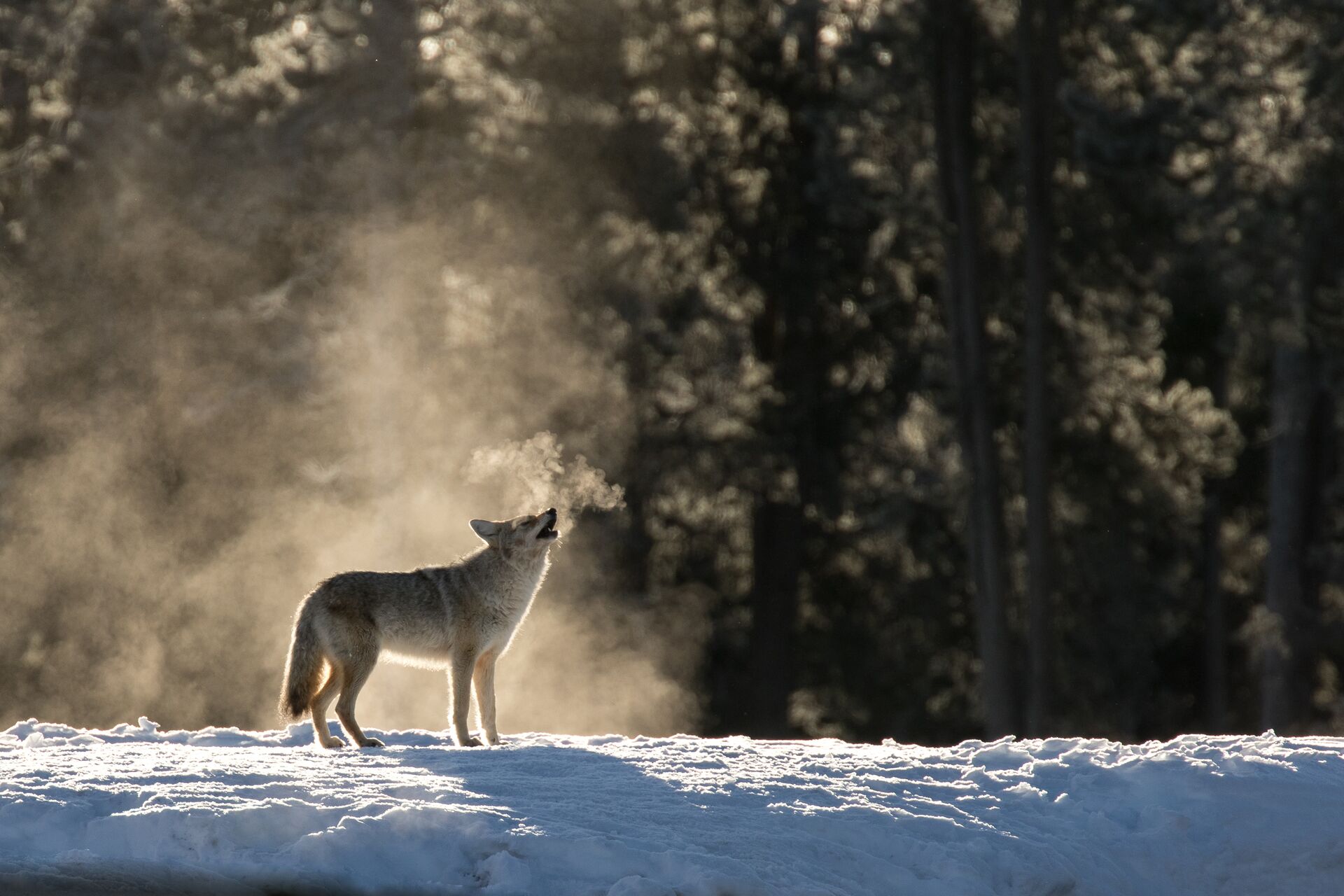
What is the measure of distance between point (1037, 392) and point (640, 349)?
195 inches

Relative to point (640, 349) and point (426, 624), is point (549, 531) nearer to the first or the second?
point (426, 624)

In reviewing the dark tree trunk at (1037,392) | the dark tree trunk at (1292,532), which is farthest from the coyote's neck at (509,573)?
the dark tree trunk at (1292,532)

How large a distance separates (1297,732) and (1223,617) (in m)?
6.33

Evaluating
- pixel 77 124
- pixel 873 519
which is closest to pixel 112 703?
pixel 77 124

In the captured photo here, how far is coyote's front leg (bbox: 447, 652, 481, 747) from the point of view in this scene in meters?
9.23

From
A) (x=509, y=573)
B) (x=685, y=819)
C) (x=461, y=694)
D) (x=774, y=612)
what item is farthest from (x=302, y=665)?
(x=774, y=612)

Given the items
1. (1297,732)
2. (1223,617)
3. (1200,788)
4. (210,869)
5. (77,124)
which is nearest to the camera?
(210,869)

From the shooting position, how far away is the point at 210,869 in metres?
6.39

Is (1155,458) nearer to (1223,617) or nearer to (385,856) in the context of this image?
(1223,617)

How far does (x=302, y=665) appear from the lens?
8.94 metres

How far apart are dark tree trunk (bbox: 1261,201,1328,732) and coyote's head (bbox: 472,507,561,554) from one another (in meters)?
13.7

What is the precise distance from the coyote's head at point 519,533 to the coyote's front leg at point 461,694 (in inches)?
23.6

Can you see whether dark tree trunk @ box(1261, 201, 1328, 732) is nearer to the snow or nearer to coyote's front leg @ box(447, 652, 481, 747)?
the snow

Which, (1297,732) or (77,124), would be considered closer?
(1297,732)
